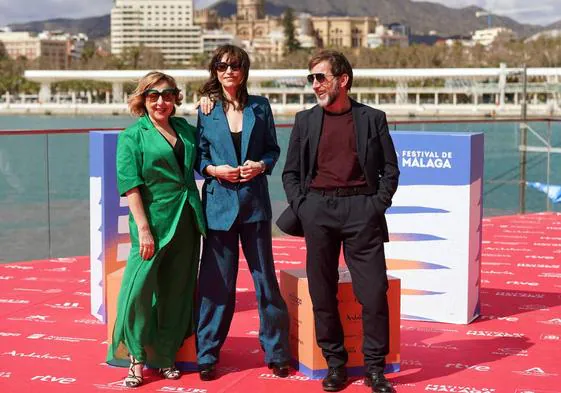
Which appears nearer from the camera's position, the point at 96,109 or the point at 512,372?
the point at 512,372

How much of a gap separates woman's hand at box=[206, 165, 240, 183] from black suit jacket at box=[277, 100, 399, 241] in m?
0.21

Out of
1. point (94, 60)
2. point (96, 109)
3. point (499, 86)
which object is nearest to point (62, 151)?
point (499, 86)

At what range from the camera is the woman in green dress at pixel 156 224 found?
391cm

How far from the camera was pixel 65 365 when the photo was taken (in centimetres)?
444

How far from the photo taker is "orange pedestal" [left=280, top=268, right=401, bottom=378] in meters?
4.12

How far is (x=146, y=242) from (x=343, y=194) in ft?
2.71

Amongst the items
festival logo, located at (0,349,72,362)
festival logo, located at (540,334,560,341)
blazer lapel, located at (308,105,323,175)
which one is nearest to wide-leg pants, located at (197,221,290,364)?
blazer lapel, located at (308,105,323,175)

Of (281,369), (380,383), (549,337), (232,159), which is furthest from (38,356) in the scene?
(549,337)

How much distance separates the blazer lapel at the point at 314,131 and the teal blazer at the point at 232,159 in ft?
0.74

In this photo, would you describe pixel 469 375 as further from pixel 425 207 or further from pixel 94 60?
pixel 94 60

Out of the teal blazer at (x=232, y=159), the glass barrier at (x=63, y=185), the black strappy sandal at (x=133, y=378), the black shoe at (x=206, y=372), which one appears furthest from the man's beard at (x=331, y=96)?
the glass barrier at (x=63, y=185)

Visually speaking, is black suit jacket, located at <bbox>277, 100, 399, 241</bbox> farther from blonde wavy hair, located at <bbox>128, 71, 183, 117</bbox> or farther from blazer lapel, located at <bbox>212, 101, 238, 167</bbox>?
blonde wavy hair, located at <bbox>128, 71, 183, 117</bbox>

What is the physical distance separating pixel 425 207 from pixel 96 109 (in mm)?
91064

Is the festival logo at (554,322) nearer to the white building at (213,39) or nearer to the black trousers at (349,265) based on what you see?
the black trousers at (349,265)
